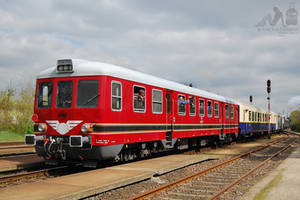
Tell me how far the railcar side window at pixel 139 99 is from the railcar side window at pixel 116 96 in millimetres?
936

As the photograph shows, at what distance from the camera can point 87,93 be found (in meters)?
10.3

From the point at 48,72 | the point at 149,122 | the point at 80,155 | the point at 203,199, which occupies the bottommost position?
the point at 203,199

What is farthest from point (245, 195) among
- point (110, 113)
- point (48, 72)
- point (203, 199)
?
point (48, 72)

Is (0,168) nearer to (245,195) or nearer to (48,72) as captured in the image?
(48,72)

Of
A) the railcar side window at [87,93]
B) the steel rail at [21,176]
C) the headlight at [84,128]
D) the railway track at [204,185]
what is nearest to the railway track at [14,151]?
the steel rail at [21,176]

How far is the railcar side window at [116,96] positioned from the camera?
→ 10427mm

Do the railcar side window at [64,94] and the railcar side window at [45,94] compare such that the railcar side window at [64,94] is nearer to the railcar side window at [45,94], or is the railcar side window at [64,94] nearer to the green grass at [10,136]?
the railcar side window at [45,94]

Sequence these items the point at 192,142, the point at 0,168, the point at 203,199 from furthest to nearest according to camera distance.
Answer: the point at 192,142, the point at 0,168, the point at 203,199

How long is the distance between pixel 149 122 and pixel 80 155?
134 inches

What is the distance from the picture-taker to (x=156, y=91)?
13.2m

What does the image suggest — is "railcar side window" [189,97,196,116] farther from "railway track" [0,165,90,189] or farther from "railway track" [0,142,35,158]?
"railway track" [0,142,35,158]

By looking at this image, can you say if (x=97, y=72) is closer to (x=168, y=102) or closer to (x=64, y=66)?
(x=64, y=66)

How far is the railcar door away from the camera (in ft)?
46.5

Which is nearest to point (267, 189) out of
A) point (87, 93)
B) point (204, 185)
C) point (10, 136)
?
point (204, 185)
